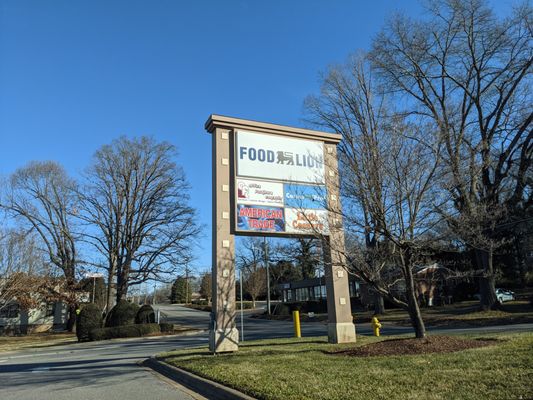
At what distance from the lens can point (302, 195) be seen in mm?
15133

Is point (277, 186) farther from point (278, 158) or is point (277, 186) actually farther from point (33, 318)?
point (33, 318)

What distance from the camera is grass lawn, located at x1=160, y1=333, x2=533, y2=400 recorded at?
580 centimetres

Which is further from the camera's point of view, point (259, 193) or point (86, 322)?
point (86, 322)

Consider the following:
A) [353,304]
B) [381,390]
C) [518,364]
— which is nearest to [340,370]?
[381,390]

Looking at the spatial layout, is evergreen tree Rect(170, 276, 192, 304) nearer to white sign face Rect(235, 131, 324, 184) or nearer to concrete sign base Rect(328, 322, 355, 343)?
white sign face Rect(235, 131, 324, 184)

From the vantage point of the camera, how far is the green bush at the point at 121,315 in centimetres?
3177

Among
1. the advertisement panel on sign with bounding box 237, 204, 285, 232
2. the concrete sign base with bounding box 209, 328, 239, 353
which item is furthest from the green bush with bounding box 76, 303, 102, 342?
the advertisement panel on sign with bounding box 237, 204, 285, 232

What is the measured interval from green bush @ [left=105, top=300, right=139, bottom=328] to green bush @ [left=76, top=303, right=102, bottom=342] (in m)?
1.74

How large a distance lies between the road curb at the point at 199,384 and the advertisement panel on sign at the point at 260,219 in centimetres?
481

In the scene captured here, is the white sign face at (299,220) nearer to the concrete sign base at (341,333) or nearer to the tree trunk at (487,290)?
the concrete sign base at (341,333)

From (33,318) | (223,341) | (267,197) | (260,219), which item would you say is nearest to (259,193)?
(267,197)

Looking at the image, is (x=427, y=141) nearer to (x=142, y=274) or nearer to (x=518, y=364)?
(x=518, y=364)

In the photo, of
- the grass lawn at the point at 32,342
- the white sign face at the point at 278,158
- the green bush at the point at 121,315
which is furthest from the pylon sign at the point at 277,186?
the green bush at the point at 121,315

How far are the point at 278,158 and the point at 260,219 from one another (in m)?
2.29
